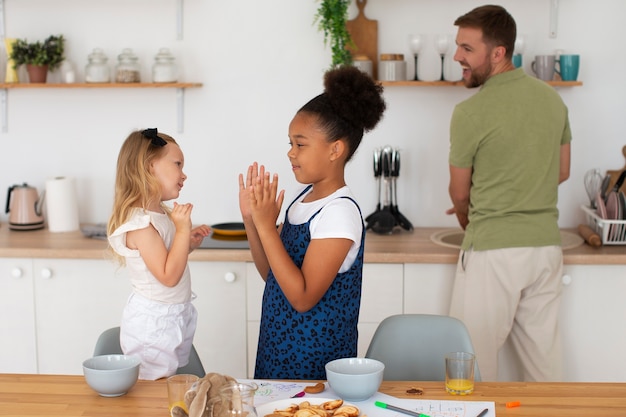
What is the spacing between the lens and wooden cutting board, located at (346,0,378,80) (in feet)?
11.3

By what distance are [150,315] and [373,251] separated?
1117 millimetres

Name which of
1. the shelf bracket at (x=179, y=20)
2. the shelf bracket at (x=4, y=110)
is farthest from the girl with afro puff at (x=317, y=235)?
the shelf bracket at (x=4, y=110)

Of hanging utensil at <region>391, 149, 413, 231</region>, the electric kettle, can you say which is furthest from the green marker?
the electric kettle

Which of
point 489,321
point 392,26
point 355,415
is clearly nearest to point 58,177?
point 392,26

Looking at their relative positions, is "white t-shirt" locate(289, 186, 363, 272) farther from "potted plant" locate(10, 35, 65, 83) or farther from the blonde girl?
"potted plant" locate(10, 35, 65, 83)

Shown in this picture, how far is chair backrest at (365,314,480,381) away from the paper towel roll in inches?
68.3

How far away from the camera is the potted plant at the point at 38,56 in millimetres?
3463

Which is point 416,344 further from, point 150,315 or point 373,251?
point 373,251

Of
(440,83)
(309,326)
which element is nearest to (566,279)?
(440,83)

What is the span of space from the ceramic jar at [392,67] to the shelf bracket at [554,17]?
63cm

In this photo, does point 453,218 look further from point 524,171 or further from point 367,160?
point 524,171

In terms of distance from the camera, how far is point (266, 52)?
354 cm

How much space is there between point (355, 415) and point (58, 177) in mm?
2401

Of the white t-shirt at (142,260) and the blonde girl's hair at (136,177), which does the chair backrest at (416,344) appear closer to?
the white t-shirt at (142,260)
